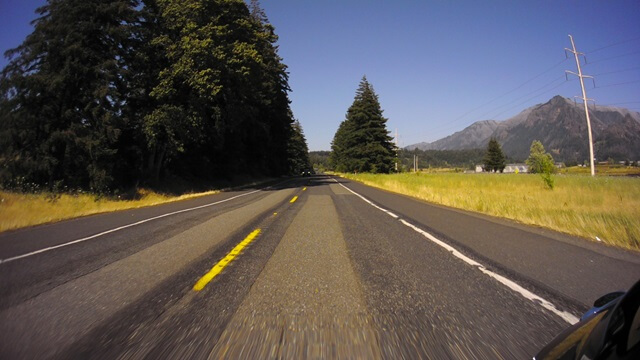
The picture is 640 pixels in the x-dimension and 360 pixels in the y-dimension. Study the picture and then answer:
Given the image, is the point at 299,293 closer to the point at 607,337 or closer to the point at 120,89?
the point at 607,337

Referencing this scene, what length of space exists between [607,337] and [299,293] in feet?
9.57

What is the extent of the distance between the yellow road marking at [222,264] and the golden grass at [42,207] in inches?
295

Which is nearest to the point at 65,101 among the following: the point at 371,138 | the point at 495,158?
the point at 371,138

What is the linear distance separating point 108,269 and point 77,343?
7.76 feet

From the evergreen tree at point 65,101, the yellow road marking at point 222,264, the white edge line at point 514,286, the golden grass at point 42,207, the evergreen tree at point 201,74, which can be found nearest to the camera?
the white edge line at point 514,286

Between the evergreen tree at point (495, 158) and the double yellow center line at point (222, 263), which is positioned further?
the evergreen tree at point (495, 158)

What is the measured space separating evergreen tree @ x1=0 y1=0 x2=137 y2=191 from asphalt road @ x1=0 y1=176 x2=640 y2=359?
11727mm

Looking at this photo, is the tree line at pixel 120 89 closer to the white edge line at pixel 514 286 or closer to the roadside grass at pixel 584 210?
the roadside grass at pixel 584 210

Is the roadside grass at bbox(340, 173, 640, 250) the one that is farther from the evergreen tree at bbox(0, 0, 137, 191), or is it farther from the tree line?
the evergreen tree at bbox(0, 0, 137, 191)

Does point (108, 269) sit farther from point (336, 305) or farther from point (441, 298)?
point (441, 298)

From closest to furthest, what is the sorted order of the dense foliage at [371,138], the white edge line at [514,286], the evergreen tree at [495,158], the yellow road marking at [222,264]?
the white edge line at [514,286]
the yellow road marking at [222,264]
the dense foliage at [371,138]
the evergreen tree at [495,158]

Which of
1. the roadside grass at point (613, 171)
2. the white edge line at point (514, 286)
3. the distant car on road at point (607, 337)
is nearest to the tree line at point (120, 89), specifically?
the white edge line at point (514, 286)

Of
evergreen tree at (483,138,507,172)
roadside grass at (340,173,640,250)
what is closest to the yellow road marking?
roadside grass at (340,173,640,250)

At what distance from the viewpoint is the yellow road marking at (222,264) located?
13.2 feet
